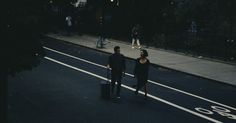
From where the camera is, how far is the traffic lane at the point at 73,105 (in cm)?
1506

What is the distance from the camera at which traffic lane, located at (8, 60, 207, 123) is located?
1506cm

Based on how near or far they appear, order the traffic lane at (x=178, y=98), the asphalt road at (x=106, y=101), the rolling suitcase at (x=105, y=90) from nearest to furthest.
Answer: the asphalt road at (x=106, y=101), the traffic lane at (x=178, y=98), the rolling suitcase at (x=105, y=90)

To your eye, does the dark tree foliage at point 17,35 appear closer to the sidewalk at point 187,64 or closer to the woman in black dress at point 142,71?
the woman in black dress at point 142,71

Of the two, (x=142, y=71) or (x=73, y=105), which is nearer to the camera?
(x=73, y=105)

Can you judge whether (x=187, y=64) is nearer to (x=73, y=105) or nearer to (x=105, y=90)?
(x=105, y=90)

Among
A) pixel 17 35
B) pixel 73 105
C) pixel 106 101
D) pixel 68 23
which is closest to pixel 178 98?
pixel 106 101

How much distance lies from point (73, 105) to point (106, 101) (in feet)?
3.98

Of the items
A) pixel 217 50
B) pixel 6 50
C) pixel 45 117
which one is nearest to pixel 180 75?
pixel 217 50

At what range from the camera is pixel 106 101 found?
56.7ft

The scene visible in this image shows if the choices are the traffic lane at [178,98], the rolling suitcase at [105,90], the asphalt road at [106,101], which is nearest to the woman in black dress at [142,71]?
the asphalt road at [106,101]

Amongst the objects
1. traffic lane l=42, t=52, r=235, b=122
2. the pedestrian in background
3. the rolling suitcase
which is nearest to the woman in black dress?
traffic lane l=42, t=52, r=235, b=122

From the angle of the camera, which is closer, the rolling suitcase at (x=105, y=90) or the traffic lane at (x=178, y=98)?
the traffic lane at (x=178, y=98)

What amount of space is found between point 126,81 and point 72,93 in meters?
3.26

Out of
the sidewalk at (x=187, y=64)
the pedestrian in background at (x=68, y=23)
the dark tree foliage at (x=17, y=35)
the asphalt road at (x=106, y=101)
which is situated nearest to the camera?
the dark tree foliage at (x=17, y=35)
